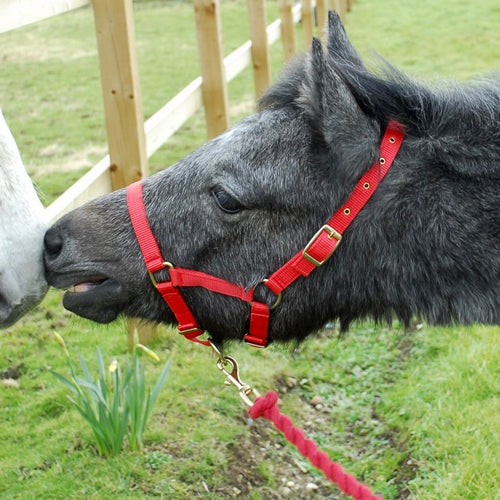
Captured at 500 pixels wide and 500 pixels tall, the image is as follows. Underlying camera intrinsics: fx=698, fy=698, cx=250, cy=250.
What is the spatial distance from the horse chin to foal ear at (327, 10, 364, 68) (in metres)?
1.13

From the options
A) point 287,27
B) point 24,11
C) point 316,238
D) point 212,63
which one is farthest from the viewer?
point 287,27

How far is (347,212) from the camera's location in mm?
2250

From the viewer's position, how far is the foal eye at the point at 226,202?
7.58ft

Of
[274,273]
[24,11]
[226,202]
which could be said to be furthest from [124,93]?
[274,273]

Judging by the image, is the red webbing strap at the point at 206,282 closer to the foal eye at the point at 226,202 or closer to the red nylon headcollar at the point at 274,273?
the red nylon headcollar at the point at 274,273

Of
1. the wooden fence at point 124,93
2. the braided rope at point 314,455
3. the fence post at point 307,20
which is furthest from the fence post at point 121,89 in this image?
the fence post at point 307,20

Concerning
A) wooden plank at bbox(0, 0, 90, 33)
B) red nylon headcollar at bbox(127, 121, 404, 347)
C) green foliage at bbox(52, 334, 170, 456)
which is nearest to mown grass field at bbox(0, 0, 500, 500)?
green foliage at bbox(52, 334, 170, 456)

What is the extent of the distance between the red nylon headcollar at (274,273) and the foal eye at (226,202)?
0.24m

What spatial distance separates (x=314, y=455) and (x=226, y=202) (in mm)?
856

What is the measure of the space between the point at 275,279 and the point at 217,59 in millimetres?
A: 3207

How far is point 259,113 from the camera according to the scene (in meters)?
2.46

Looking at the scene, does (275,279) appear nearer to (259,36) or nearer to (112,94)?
(112,94)

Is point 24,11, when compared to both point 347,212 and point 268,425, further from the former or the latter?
point 268,425

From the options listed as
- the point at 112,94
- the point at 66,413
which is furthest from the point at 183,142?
the point at 66,413
